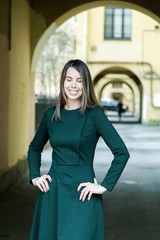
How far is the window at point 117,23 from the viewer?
2352 centimetres

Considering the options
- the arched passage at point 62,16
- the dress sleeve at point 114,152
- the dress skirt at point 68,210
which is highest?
the arched passage at point 62,16

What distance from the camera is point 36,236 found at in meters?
2.44

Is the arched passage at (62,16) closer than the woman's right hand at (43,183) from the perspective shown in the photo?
No

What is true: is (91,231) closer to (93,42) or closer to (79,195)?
(79,195)

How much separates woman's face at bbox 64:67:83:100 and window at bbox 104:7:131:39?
21532 mm

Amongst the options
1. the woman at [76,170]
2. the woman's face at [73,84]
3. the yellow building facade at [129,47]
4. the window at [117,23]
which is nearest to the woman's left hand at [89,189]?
the woman at [76,170]

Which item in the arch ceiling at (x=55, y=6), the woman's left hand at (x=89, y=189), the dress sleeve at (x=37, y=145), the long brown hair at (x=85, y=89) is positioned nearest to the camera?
the woman's left hand at (x=89, y=189)

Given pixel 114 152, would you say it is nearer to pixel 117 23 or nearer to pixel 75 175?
pixel 75 175

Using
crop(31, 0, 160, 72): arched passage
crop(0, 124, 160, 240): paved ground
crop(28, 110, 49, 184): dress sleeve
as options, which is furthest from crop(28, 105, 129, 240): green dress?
crop(31, 0, 160, 72): arched passage

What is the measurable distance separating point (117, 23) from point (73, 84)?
22.0 m

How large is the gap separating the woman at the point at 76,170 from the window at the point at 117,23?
2158cm

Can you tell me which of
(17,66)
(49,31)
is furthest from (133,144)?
(17,66)

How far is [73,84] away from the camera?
7.91 feet

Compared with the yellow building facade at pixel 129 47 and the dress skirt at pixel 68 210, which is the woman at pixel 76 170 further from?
the yellow building facade at pixel 129 47
